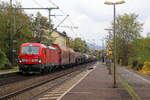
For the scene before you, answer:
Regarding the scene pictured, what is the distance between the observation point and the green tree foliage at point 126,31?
80.8 meters

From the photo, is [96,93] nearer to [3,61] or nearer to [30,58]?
[30,58]

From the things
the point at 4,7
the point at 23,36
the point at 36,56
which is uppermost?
the point at 4,7

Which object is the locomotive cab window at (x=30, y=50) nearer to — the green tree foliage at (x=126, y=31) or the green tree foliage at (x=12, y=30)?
the green tree foliage at (x=12, y=30)

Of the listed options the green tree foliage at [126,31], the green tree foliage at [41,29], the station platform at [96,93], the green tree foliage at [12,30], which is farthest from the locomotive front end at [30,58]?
the green tree foliage at [126,31]

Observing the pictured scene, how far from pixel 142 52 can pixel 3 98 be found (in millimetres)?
46906

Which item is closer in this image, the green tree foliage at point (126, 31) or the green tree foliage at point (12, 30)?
the green tree foliage at point (12, 30)

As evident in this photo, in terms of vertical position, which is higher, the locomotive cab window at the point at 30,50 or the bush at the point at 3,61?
the locomotive cab window at the point at 30,50

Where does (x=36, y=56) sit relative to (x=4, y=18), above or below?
below

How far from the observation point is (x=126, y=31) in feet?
266

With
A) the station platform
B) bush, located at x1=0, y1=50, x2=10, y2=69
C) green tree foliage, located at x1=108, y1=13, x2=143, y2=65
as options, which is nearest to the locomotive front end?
bush, located at x1=0, y1=50, x2=10, y2=69

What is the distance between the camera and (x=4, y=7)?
6588 centimetres

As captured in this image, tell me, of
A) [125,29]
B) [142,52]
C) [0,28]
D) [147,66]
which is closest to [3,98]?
[147,66]

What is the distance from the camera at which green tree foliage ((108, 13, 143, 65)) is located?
80.8 meters

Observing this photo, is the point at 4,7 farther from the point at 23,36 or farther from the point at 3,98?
the point at 3,98
